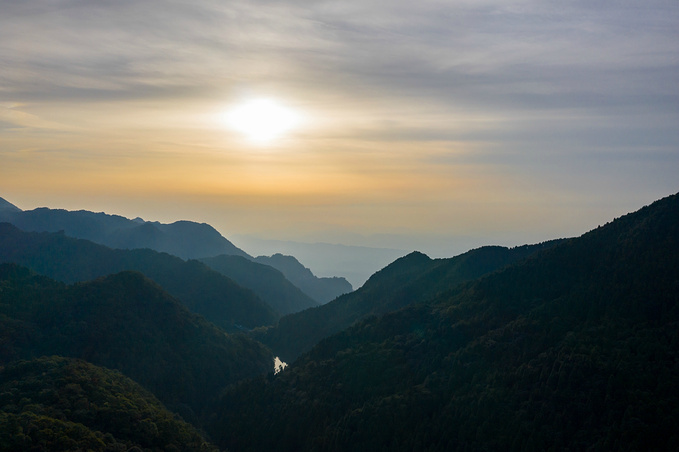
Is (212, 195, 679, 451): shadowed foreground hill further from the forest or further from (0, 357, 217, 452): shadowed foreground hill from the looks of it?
(0, 357, 217, 452): shadowed foreground hill

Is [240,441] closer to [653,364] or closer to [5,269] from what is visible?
[653,364]

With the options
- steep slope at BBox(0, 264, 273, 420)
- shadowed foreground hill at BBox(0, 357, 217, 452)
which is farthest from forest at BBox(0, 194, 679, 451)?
steep slope at BBox(0, 264, 273, 420)

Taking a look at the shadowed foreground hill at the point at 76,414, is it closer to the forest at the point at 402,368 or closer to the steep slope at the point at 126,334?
the forest at the point at 402,368

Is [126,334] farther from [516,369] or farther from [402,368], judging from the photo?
[516,369]

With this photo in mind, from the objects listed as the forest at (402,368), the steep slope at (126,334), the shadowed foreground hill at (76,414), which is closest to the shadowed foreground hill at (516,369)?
the forest at (402,368)

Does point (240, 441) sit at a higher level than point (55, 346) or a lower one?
lower

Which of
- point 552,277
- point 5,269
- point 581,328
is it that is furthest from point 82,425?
point 5,269

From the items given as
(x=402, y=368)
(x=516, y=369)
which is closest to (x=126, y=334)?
(x=402, y=368)
